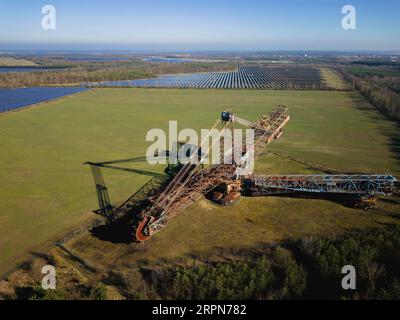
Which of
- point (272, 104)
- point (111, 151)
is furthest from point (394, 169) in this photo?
point (272, 104)

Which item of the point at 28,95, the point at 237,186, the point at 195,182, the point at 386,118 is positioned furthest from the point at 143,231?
the point at 28,95

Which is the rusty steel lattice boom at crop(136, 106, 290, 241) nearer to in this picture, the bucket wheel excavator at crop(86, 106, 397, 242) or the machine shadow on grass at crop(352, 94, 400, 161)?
the bucket wheel excavator at crop(86, 106, 397, 242)

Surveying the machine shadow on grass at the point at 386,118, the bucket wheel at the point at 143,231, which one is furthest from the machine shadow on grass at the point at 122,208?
the machine shadow on grass at the point at 386,118

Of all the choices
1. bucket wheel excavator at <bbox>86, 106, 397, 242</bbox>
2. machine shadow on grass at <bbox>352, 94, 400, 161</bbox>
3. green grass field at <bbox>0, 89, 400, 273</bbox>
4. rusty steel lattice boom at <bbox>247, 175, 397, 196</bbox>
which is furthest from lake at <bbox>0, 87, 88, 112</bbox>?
machine shadow on grass at <bbox>352, 94, 400, 161</bbox>

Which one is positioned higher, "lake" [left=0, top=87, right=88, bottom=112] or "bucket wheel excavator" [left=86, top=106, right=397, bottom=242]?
"lake" [left=0, top=87, right=88, bottom=112]

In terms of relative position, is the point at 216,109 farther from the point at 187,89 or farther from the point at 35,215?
the point at 35,215

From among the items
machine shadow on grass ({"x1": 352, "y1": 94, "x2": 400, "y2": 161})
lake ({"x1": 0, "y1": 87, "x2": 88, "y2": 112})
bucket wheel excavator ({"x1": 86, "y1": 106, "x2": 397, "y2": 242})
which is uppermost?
lake ({"x1": 0, "y1": 87, "x2": 88, "y2": 112})
